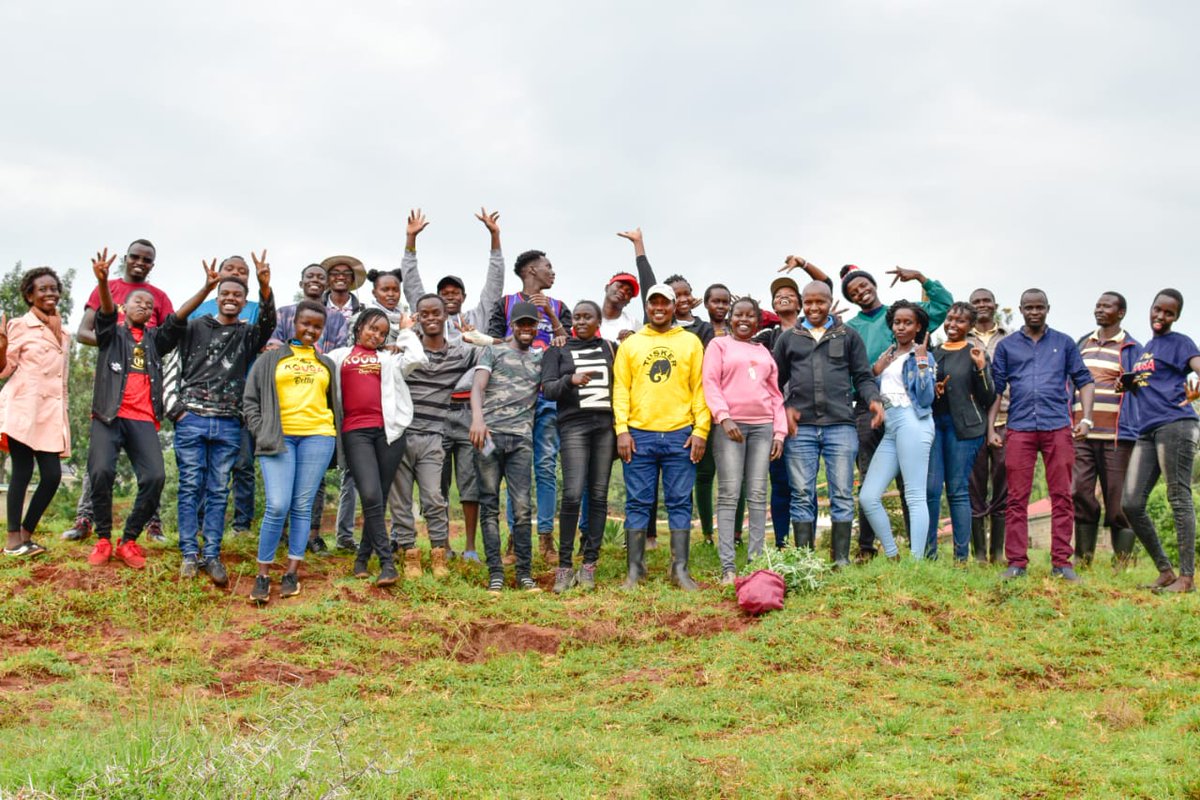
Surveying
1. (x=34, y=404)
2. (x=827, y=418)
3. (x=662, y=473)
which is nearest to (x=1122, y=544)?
(x=827, y=418)

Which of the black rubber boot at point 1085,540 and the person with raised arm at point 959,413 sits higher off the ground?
the person with raised arm at point 959,413

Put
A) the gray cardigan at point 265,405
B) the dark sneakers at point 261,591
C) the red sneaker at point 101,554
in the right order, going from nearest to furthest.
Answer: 1. the gray cardigan at point 265,405
2. the dark sneakers at point 261,591
3. the red sneaker at point 101,554

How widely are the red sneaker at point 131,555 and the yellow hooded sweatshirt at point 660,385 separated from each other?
12.8ft

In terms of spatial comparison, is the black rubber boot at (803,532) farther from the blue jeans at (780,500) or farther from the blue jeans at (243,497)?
the blue jeans at (243,497)

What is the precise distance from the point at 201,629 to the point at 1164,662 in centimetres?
643

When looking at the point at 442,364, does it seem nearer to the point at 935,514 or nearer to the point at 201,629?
the point at 201,629

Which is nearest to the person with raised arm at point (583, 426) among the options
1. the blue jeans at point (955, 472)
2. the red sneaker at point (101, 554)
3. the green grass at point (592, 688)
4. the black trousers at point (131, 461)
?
the green grass at point (592, 688)

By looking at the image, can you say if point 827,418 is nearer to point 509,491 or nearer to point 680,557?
point 680,557

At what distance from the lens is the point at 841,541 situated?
8.39 metres

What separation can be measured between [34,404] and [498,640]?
13.8 ft

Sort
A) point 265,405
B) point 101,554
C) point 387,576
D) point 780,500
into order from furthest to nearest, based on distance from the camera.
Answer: point 780,500, point 101,554, point 387,576, point 265,405

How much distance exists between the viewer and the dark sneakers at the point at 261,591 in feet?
25.1

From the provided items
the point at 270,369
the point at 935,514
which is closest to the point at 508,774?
the point at 270,369

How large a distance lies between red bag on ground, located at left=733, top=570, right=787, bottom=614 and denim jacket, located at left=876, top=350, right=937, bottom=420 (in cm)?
201
